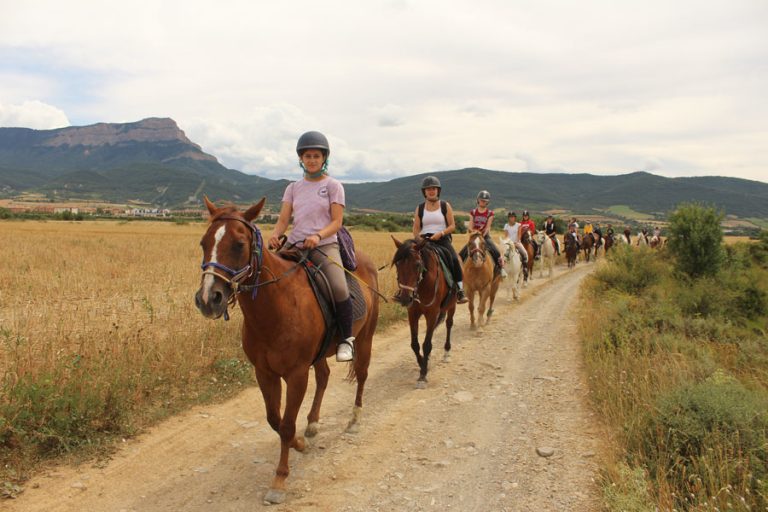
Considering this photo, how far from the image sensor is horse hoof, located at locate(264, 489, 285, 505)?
4094 millimetres

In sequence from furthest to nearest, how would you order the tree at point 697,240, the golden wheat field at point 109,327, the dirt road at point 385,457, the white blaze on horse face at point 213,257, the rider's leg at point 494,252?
the tree at point 697,240 → the rider's leg at point 494,252 → the golden wheat field at point 109,327 → the dirt road at point 385,457 → the white blaze on horse face at point 213,257

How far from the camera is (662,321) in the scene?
9719 millimetres

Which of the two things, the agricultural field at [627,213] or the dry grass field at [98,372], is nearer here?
the dry grass field at [98,372]

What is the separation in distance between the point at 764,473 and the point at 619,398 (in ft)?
5.85

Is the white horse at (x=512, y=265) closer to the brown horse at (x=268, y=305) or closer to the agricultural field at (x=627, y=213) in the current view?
the brown horse at (x=268, y=305)

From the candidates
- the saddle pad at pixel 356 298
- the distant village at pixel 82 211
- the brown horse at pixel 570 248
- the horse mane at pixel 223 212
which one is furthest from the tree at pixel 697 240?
the distant village at pixel 82 211

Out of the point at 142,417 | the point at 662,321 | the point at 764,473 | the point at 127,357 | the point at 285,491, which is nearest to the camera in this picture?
the point at 764,473

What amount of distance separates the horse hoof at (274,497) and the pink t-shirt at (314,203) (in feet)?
8.09

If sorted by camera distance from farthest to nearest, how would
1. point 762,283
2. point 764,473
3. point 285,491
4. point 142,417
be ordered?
point 762,283 < point 142,417 < point 285,491 < point 764,473

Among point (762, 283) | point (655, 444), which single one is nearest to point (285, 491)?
point (655, 444)

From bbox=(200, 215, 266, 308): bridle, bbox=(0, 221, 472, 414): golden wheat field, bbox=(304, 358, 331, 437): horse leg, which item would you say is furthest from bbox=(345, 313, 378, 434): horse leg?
bbox=(0, 221, 472, 414): golden wheat field

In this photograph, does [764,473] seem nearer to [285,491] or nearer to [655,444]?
[655,444]

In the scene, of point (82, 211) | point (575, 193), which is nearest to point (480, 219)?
point (82, 211)

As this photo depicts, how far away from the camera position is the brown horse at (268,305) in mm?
3416
